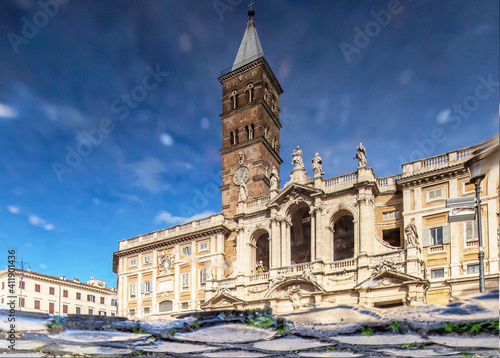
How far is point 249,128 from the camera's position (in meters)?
51.1

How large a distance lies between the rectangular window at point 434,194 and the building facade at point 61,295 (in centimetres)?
3940

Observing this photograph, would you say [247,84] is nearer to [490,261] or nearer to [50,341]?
[490,261]

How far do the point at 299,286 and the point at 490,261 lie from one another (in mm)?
13518

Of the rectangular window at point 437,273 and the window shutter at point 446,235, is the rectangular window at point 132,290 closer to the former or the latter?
the rectangular window at point 437,273

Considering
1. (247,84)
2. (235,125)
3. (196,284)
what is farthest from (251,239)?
(247,84)

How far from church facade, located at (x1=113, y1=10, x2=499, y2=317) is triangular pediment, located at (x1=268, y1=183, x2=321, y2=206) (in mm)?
129

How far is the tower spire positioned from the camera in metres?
55.8

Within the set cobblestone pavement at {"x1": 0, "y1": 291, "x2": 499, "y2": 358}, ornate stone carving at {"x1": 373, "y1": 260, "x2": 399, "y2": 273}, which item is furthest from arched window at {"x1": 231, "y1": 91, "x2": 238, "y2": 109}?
cobblestone pavement at {"x1": 0, "y1": 291, "x2": 499, "y2": 358}

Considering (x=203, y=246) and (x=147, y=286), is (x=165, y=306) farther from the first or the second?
(x=203, y=246)

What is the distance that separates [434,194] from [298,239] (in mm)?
13078

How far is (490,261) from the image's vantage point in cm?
2839

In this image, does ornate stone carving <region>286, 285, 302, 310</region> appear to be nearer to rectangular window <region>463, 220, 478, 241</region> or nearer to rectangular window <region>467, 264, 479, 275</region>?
rectangular window <region>467, 264, 479, 275</region>

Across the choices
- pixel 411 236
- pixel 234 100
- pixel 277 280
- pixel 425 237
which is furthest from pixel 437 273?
pixel 234 100

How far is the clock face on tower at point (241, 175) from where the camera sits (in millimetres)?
48938
